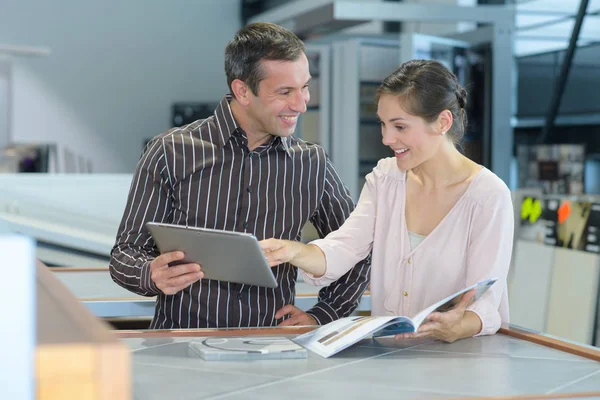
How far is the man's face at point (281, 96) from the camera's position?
2.27 metres

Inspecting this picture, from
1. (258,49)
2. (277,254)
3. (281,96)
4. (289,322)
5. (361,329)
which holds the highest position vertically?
(258,49)

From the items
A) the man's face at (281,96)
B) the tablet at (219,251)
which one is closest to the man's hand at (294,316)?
the tablet at (219,251)

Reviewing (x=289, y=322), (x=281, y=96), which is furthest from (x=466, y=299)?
(x=281, y=96)

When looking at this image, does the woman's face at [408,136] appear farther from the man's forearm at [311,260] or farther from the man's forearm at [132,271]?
the man's forearm at [132,271]

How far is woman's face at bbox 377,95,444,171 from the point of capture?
208cm

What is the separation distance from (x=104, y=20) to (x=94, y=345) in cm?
1381

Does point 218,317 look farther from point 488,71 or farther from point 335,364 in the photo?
point 488,71

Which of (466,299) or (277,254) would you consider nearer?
(466,299)

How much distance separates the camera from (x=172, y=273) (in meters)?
1.93

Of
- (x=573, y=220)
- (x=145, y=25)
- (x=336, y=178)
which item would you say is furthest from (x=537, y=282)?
(x=145, y=25)

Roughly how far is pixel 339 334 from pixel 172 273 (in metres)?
0.46

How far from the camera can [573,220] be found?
14.8 ft

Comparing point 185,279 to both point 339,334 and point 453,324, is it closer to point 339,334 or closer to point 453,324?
point 339,334

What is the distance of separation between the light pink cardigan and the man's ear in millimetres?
427
